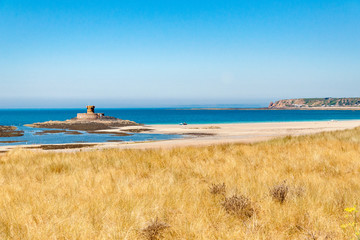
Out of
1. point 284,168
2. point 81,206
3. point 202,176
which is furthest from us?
point 284,168

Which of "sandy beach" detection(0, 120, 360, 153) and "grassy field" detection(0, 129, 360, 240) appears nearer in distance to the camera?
"grassy field" detection(0, 129, 360, 240)

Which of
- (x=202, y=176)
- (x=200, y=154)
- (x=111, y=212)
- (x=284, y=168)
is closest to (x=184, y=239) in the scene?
(x=111, y=212)

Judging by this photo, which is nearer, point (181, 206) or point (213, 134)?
point (181, 206)

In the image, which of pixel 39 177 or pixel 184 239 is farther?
pixel 39 177

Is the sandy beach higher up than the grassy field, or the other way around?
the grassy field

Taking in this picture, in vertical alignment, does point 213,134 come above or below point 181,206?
below

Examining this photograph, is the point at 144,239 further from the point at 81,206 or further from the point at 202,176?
the point at 202,176

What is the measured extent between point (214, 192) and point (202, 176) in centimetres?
169

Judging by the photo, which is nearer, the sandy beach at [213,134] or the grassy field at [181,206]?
the grassy field at [181,206]

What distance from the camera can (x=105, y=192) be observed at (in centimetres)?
563

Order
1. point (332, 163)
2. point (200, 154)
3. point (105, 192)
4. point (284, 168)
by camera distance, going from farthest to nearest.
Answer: point (200, 154) → point (332, 163) → point (284, 168) → point (105, 192)

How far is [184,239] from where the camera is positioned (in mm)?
3689

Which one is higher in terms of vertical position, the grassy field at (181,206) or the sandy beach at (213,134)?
the grassy field at (181,206)

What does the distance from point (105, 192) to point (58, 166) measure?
13.5 feet
